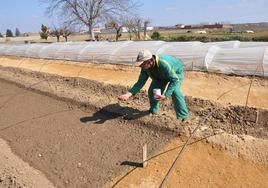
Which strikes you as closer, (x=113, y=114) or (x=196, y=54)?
(x=113, y=114)

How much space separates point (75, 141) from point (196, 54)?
6.13 metres

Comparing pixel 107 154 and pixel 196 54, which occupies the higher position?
pixel 196 54

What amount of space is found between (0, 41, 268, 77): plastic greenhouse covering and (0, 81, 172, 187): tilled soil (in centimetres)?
471

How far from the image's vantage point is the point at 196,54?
964 centimetres

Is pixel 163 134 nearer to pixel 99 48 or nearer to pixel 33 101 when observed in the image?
pixel 33 101

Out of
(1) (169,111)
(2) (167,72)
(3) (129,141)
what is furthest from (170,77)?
(1) (169,111)

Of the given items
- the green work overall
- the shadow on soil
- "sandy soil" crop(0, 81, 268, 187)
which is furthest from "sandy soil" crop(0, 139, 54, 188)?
the green work overall

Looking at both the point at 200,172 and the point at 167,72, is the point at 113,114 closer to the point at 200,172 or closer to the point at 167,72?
the point at 167,72

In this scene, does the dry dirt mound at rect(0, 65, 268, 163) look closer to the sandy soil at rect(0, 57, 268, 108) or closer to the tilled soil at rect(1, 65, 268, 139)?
the tilled soil at rect(1, 65, 268, 139)

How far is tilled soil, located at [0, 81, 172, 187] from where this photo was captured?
4043 mm

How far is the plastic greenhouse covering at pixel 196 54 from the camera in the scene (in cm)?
843

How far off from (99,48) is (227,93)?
8.07 meters

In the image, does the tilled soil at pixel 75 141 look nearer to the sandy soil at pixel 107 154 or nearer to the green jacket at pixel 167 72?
the sandy soil at pixel 107 154

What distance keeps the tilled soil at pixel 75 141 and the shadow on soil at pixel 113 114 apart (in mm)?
22
